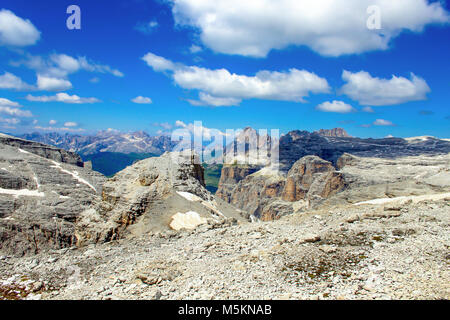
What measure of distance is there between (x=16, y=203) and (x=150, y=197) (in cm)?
4731

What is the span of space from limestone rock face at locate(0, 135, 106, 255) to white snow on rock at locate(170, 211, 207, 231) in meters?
19.4

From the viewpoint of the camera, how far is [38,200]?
62281 millimetres

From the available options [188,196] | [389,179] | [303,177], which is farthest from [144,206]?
[303,177]

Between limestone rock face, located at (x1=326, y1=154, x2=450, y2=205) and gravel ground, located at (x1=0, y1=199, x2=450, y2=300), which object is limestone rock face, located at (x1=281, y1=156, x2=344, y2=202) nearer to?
limestone rock face, located at (x1=326, y1=154, x2=450, y2=205)

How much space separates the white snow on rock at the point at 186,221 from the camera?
25734mm

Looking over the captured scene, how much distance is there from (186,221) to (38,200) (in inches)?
2045

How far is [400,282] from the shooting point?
1204 cm

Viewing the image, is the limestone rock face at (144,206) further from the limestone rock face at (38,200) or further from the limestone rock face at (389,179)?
the limestone rock face at (389,179)

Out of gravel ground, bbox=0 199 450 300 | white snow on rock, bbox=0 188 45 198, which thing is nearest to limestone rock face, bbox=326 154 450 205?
gravel ground, bbox=0 199 450 300

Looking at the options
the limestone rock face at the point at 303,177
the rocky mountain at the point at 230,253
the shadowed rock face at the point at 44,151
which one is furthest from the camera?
the limestone rock face at the point at 303,177

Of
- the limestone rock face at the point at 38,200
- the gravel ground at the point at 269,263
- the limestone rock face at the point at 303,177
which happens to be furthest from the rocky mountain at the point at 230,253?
the limestone rock face at the point at 303,177

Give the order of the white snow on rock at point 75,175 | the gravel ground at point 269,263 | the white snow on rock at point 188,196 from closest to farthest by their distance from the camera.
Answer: the gravel ground at point 269,263 < the white snow on rock at point 188,196 < the white snow on rock at point 75,175

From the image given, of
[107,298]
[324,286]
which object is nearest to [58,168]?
[107,298]

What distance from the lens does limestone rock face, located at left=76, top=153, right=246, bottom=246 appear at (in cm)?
2669
